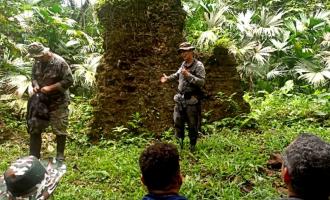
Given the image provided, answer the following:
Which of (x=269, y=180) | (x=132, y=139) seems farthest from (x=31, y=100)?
(x=269, y=180)

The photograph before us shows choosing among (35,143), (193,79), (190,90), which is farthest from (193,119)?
(35,143)

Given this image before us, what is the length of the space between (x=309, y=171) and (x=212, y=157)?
4.80m

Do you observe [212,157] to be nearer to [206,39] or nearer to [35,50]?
[35,50]

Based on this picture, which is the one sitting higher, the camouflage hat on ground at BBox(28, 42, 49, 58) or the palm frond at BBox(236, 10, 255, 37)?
the palm frond at BBox(236, 10, 255, 37)

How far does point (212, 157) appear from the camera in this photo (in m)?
6.70

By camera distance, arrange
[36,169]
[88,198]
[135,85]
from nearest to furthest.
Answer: [36,169]
[88,198]
[135,85]

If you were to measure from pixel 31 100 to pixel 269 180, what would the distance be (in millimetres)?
3476

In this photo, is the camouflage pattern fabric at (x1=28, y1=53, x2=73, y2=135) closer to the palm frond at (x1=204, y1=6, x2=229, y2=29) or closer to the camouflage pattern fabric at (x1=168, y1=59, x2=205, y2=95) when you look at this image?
the camouflage pattern fabric at (x1=168, y1=59, x2=205, y2=95)

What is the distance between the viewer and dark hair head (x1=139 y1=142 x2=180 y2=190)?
2281 millimetres

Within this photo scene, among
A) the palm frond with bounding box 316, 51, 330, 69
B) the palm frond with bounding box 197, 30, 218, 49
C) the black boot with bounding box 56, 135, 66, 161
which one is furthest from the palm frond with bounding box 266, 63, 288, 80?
the black boot with bounding box 56, 135, 66, 161

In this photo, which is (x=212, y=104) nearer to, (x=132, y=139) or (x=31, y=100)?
(x=132, y=139)

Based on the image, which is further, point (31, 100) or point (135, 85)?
point (135, 85)

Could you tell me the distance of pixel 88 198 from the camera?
559cm

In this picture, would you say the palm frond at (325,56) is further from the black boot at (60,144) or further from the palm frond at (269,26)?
the black boot at (60,144)
